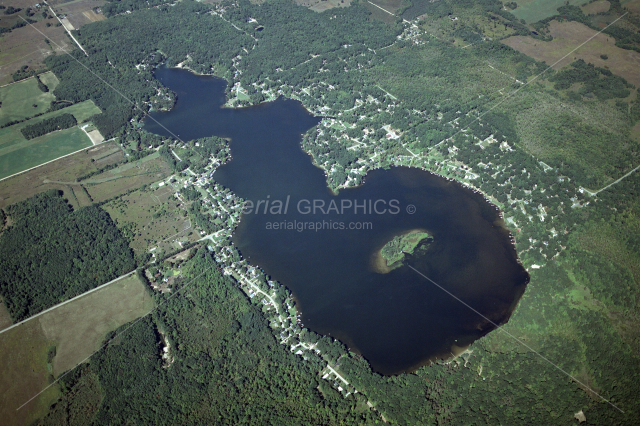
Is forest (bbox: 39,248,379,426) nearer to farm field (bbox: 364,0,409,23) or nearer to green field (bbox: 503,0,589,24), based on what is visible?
farm field (bbox: 364,0,409,23)

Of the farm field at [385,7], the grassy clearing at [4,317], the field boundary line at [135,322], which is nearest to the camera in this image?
the field boundary line at [135,322]

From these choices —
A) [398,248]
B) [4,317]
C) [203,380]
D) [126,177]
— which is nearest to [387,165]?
[398,248]

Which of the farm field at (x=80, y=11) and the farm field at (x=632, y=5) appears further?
the farm field at (x=80, y=11)

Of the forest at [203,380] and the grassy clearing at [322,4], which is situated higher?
the grassy clearing at [322,4]

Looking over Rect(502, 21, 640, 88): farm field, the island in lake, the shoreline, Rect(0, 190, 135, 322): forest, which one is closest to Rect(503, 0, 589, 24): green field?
Rect(502, 21, 640, 88): farm field

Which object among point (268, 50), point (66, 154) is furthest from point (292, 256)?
point (268, 50)

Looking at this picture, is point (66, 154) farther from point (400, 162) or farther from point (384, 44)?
point (384, 44)

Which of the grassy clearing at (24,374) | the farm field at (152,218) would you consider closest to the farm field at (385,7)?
the farm field at (152,218)

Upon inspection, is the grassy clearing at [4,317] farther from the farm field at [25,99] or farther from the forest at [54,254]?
the farm field at [25,99]
